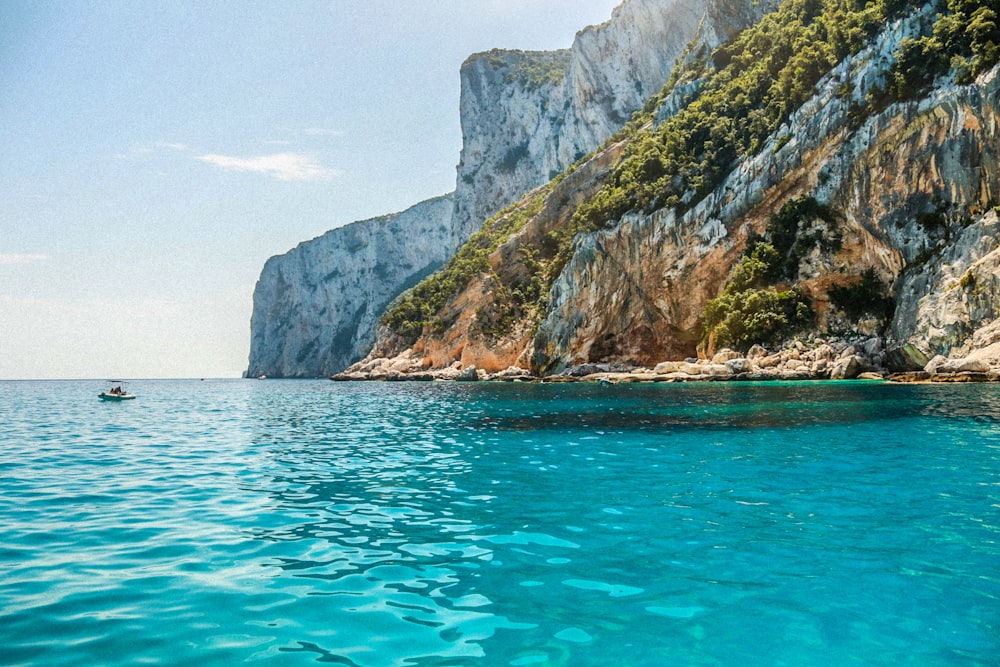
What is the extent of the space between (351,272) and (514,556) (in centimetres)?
18505

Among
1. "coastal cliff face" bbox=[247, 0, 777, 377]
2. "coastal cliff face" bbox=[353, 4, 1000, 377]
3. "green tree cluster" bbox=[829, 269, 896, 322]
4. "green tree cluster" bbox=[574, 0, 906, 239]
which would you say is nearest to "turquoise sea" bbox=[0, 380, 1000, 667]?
"coastal cliff face" bbox=[353, 4, 1000, 377]

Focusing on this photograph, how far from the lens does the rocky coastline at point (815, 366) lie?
3969 cm

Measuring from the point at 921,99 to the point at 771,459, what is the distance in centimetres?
5057

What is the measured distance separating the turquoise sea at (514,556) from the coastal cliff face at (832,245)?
35.7 m

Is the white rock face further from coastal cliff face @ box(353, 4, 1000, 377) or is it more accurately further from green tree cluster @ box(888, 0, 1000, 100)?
green tree cluster @ box(888, 0, 1000, 100)

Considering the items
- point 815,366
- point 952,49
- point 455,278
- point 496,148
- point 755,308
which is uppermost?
point 496,148

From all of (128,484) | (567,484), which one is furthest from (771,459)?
(128,484)

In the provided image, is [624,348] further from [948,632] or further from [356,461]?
[948,632]

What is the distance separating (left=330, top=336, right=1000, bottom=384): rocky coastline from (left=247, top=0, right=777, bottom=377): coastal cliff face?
2250 inches

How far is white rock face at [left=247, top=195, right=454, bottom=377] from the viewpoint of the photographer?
595 ft

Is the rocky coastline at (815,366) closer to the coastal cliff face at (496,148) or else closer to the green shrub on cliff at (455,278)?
the green shrub on cliff at (455,278)

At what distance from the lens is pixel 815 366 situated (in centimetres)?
5234

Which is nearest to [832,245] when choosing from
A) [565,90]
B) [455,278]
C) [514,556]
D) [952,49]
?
[952,49]

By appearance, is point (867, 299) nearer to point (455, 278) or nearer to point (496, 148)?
point (455, 278)
